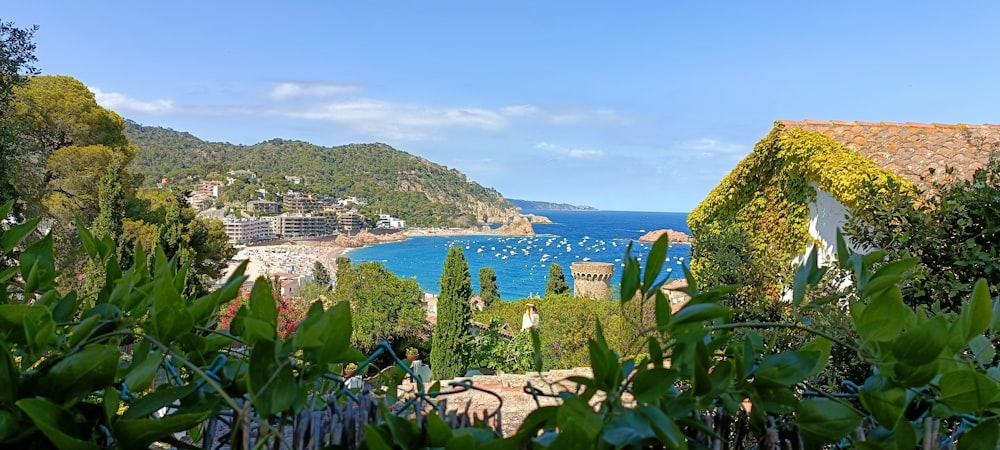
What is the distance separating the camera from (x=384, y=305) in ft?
59.1

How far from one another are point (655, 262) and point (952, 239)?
3182mm

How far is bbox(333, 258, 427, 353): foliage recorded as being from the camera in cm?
1773

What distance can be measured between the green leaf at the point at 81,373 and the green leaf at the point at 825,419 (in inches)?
23.2

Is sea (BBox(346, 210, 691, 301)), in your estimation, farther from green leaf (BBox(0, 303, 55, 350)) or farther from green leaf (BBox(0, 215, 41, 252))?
green leaf (BBox(0, 303, 55, 350))

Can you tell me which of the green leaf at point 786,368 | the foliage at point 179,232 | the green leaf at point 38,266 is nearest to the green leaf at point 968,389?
the green leaf at point 786,368

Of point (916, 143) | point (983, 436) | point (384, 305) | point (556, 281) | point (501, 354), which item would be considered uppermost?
point (916, 143)

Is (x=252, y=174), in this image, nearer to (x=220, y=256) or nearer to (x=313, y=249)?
(x=313, y=249)

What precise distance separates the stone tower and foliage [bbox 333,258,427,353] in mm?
5674

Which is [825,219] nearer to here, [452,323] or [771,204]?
[771,204]

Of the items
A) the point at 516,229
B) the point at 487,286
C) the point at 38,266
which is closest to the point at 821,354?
the point at 38,266

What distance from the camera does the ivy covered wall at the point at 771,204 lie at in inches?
180

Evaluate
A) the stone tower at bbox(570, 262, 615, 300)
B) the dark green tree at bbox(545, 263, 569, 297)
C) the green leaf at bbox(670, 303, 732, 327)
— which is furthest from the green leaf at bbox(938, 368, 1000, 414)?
the dark green tree at bbox(545, 263, 569, 297)

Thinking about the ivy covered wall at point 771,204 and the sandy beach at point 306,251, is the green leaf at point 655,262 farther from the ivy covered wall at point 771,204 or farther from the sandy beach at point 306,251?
the sandy beach at point 306,251

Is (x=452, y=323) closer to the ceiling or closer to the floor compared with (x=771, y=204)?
closer to the floor
